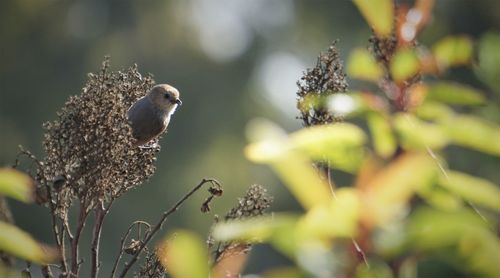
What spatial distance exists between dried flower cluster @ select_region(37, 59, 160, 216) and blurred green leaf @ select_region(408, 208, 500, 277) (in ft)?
3.15

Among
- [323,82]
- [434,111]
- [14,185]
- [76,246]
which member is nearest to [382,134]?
[434,111]

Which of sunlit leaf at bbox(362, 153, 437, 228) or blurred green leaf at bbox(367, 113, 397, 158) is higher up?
blurred green leaf at bbox(367, 113, 397, 158)

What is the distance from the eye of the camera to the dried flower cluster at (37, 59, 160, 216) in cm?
175

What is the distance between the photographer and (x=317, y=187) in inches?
34.5

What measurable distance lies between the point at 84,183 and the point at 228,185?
18601mm

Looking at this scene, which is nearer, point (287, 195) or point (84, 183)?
point (84, 183)

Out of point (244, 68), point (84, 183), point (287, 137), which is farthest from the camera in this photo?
point (244, 68)

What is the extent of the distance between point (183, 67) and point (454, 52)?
818 inches

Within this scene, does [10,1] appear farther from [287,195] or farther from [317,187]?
[317,187]

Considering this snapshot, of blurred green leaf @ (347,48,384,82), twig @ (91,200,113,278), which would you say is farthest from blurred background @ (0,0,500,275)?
blurred green leaf @ (347,48,384,82)

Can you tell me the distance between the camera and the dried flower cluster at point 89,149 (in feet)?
5.75

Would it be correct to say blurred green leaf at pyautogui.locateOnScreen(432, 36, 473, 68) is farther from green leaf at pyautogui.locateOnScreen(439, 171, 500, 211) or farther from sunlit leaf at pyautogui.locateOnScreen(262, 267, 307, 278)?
sunlit leaf at pyautogui.locateOnScreen(262, 267, 307, 278)

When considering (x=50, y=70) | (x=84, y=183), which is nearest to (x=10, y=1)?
(x=50, y=70)

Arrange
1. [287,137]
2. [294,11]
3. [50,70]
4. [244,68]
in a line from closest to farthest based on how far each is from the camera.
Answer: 1. [287,137]
2. [50,70]
3. [244,68]
4. [294,11]
